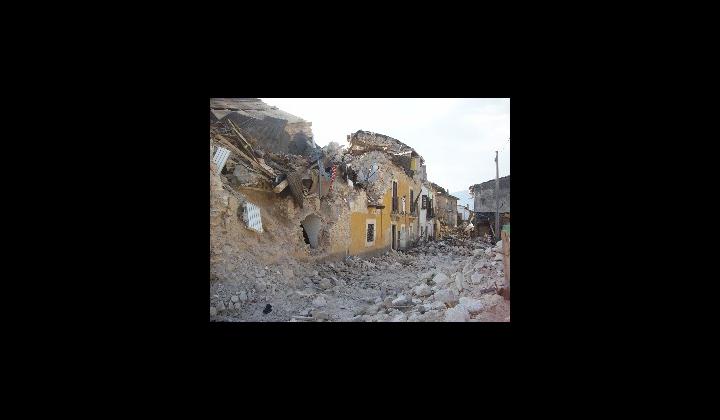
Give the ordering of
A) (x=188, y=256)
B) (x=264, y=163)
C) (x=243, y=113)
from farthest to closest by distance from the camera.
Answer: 1. (x=264, y=163)
2. (x=243, y=113)
3. (x=188, y=256)

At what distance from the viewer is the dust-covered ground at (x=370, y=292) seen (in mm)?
3965

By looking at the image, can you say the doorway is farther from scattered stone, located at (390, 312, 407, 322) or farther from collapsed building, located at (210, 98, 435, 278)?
scattered stone, located at (390, 312, 407, 322)

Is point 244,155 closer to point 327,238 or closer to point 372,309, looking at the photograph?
point 327,238

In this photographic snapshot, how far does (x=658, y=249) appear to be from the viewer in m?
3.20

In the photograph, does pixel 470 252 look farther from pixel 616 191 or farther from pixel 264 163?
pixel 264 163

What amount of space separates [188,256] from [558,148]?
139 inches

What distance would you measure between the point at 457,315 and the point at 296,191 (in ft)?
9.83

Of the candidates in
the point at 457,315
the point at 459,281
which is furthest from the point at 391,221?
the point at 457,315

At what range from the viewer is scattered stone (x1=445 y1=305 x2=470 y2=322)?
12.3 feet

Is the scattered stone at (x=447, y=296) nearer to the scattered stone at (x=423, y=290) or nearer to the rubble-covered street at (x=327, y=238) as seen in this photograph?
the rubble-covered street at (x=327, y=238)

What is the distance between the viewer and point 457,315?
380cm

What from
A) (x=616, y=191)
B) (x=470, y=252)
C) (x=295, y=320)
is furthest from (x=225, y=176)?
(x=616, y=191)

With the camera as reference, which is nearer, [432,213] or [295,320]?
[295,320]

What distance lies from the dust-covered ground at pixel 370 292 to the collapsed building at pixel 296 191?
0.89ft
